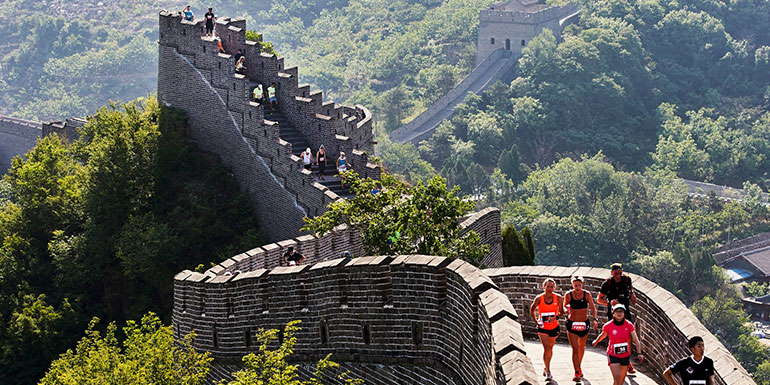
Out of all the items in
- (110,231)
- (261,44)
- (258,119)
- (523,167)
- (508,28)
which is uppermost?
(261,44)

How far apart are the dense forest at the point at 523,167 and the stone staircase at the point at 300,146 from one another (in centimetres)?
215

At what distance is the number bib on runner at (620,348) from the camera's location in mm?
14484

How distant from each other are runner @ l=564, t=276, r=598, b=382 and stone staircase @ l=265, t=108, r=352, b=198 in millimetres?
19874

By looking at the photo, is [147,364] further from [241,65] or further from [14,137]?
[14,137]

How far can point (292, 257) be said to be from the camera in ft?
85.8

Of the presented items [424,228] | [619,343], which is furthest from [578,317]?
[424,228]

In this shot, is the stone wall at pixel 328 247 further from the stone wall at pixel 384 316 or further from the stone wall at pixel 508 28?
the stone wall at pixel 508 28

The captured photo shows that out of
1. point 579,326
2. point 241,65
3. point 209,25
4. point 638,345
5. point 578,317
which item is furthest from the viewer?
point 209,25

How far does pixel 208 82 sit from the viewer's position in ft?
132

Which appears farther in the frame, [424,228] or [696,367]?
[424,228]

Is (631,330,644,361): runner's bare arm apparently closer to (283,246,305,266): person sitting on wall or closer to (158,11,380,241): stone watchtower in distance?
(283,246,305,266): person sitting on wall

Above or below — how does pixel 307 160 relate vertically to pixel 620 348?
below

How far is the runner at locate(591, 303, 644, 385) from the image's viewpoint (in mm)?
14469

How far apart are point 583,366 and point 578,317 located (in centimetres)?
70
